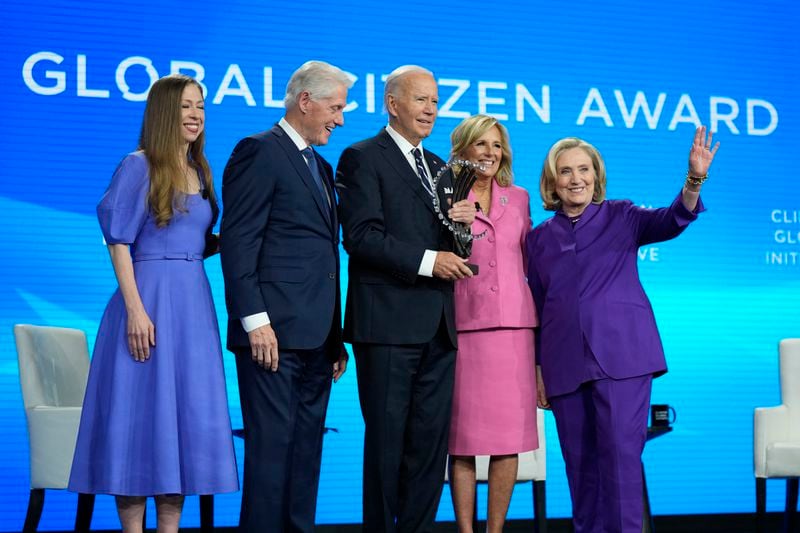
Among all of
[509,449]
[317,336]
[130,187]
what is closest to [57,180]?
[130,187]

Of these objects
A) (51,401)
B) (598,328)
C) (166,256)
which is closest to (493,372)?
(598,328)

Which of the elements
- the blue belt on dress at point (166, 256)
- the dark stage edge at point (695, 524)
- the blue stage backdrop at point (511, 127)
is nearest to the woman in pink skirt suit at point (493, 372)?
the blue belt on dress at point (166, 256)

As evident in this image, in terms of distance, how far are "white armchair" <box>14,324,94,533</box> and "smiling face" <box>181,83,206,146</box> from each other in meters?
1.51

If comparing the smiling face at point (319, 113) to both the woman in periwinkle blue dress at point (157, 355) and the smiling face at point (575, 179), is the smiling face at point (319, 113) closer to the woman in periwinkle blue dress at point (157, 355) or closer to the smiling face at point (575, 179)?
the woman in periwinkle blue dress at point (157, 355)

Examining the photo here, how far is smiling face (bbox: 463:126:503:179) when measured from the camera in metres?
3.33

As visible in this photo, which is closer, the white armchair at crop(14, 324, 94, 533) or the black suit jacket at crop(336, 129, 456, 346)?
the black suit jacket at crop(336, 129, 456, 346)

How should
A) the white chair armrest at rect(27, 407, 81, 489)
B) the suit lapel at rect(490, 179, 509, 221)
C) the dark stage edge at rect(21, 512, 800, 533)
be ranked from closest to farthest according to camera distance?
1. the suit lapel at rect(490, 179, 509, 221)
2. the white chair armrest at rect(27, 407, 81, 489)
3. the dark stage edge at rect(21, 512, 800, 533)

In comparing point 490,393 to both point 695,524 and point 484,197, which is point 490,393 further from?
point 695,524

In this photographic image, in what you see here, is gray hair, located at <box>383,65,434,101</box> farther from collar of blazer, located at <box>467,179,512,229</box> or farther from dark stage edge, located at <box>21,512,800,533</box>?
dark stage edge, located at <box>21,512,800,533</box>

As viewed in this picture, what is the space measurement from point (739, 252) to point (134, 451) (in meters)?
3.68

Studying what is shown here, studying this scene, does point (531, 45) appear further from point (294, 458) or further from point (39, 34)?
point (294, 458)

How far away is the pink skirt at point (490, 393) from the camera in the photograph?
3.22 m

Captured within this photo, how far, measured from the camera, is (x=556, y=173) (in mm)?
3205

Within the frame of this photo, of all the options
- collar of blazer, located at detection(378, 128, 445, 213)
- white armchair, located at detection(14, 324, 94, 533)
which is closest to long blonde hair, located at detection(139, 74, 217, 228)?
collar of blazer, located at detection(378, 128, 445, 213)
